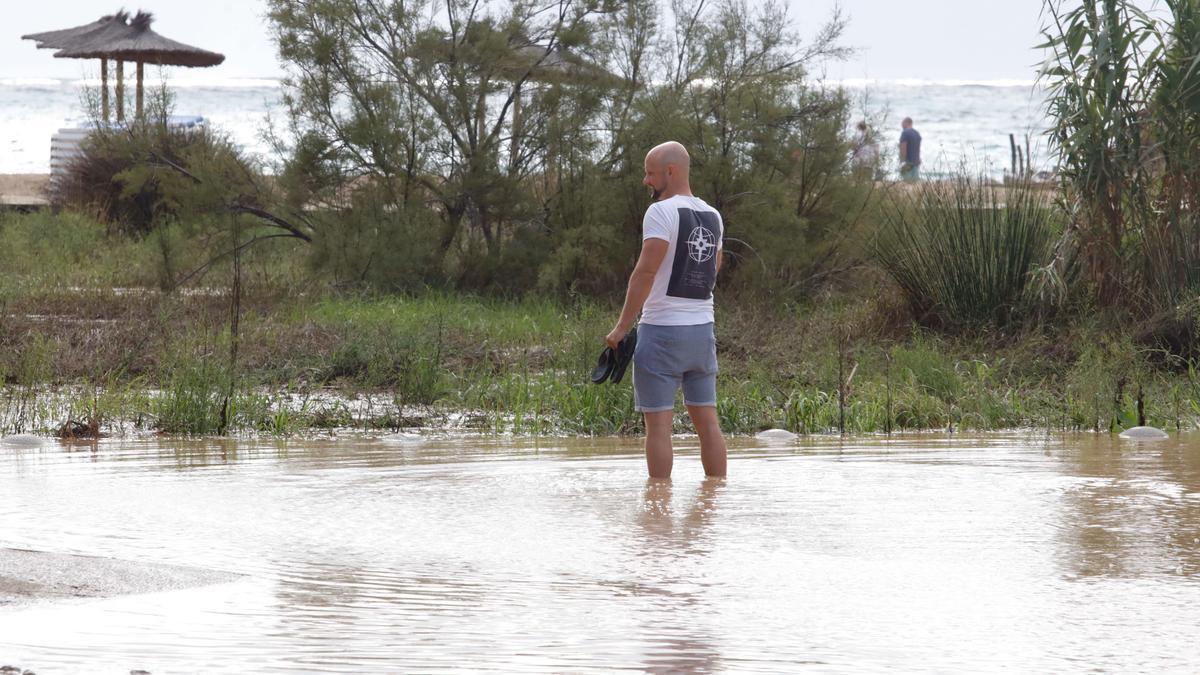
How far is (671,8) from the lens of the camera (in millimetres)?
17438

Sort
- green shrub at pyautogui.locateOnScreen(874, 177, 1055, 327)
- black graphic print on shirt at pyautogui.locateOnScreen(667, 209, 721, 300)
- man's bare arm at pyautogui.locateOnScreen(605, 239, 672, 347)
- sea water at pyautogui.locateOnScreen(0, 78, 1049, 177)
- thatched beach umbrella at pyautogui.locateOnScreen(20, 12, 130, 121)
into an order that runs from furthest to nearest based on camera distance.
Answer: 1. sea water at pyautogui.locateOnScreen(0, 78, 1049, 177)
2. thatched beach umbrella at pyautogui.locateOnScreen(20, 12, 130, 121)
3. green shrub at pyautogui.locateOnScreen(874, 177, 1055, 327)
4. black graphic print on shirt at pyautogui.locateOnScreen(667, 209, 721, 300)
5. man's bare arm at pyautogui.locateOnScreen(605, 239, 672, 347)

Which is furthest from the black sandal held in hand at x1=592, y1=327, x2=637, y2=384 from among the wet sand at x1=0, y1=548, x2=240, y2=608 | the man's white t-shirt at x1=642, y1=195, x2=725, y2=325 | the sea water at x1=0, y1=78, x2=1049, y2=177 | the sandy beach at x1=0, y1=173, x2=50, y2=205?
the sea water at x1=0, y1=78, x2=1049, y2=177

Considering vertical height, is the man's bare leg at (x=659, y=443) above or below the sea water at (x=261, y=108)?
below

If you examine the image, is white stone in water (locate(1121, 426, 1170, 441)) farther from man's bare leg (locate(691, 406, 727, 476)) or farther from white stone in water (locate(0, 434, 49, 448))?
white stone in water (locate(0, 434, 49, 448))

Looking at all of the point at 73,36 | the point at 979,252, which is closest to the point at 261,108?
the point at 73,36

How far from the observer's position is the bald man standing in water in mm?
6820

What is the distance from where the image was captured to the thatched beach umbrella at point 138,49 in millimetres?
33000

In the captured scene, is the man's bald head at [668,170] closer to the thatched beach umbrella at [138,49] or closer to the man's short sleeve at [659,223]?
the man's short sleeve at [659,223]

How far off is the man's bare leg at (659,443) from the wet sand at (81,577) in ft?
8.26

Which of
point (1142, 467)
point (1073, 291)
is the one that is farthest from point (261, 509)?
point (1073, 291)

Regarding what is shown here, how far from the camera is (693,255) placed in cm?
685

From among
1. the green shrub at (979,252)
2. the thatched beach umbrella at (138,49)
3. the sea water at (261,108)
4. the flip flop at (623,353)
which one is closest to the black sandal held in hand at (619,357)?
the flip flop at (623,353)

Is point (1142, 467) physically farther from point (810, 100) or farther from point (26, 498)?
point (810, 100)

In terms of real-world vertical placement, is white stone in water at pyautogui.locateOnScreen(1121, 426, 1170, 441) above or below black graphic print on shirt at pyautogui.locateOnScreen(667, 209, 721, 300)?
below
